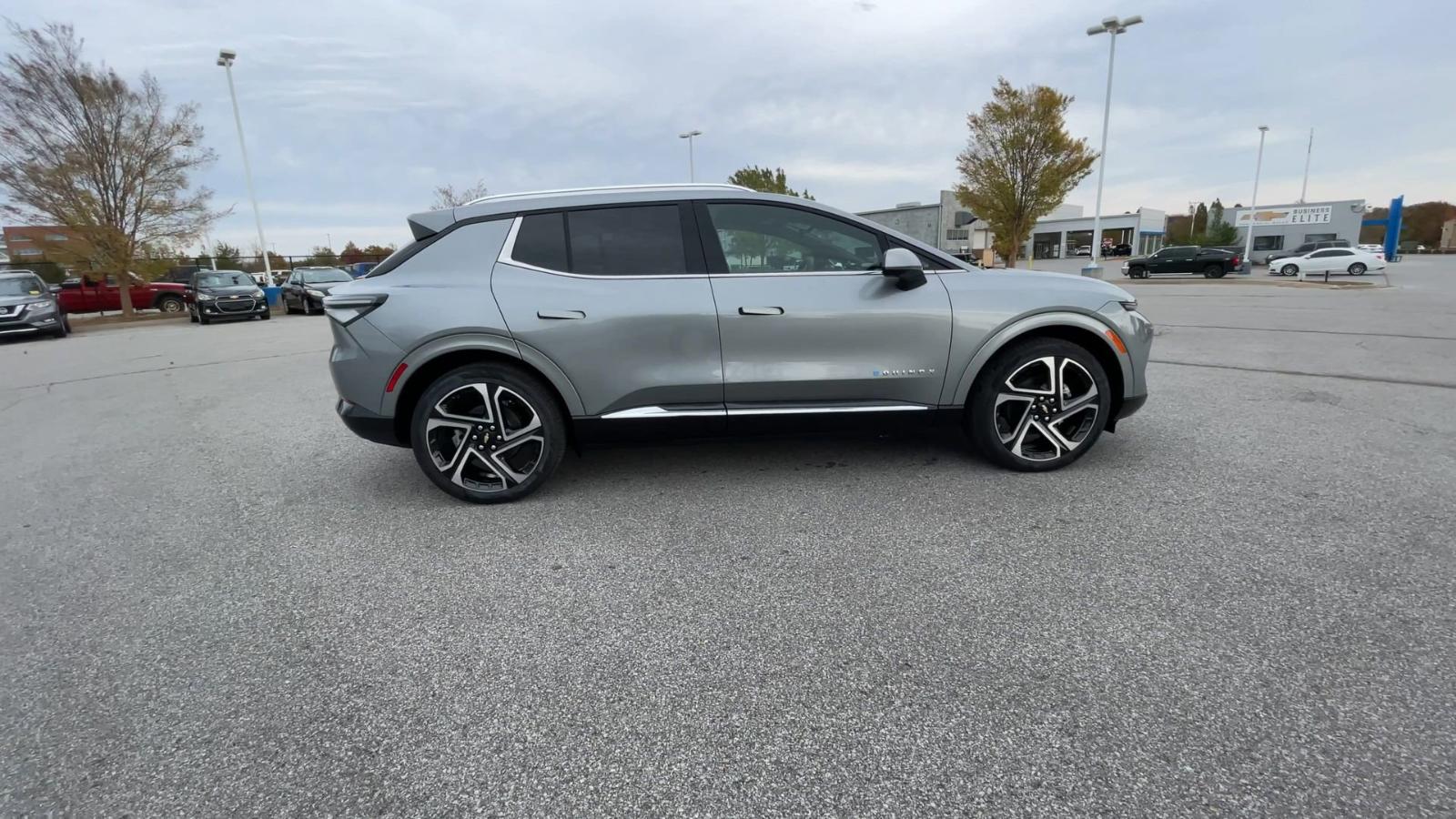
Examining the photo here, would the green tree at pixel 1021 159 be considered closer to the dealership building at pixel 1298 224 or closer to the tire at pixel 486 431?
the dealership building at pixel 1298 224

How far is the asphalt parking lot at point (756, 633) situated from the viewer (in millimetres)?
1751

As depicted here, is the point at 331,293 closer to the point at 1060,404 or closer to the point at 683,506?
the point at 683,506

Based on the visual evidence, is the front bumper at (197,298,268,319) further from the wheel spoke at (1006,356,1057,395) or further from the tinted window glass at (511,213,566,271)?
the wheel spoke at (1006,356,1057,395)

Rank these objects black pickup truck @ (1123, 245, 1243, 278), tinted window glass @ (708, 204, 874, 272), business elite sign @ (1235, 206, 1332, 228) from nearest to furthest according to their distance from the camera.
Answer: tinted window glass @ (708, 204, 874, 272)
black pickup truck @ (1123, 245, 1243, 278)
business elite sign @ (1235, 206, 1332, 228)

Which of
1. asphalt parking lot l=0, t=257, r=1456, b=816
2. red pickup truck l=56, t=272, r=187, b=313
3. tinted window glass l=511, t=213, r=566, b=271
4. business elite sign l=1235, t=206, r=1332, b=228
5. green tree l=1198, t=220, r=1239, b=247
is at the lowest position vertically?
asphalt parking lot l=0, t=257, r=1456, b=816

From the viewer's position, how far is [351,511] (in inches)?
147

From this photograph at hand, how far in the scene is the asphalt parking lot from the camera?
175cm

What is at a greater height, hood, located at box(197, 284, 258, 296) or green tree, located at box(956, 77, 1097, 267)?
green tree, located at box(956, 77, 1097, 267)

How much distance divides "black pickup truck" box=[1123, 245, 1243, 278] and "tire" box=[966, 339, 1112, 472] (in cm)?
3483

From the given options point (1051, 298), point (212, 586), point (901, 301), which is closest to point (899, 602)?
point (901, 301)

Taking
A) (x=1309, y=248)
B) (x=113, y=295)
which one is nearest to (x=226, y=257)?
(x=113, y=295)

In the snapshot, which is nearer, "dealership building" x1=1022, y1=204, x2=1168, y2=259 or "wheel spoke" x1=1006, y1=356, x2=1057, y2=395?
"wheel spoke" x1=1006, y1=356, x2=1057, y2=395

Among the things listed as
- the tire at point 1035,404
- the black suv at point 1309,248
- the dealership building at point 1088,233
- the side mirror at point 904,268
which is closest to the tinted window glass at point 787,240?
the side mirror at point 904,268

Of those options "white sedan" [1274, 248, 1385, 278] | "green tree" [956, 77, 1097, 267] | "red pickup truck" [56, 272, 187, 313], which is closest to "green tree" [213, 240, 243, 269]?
"red pickup truck" [56, 272, 187, 313]
